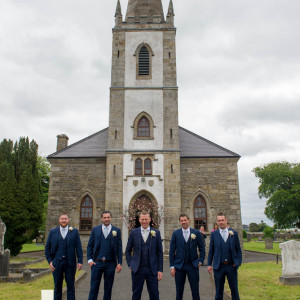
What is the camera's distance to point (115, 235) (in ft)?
22.1

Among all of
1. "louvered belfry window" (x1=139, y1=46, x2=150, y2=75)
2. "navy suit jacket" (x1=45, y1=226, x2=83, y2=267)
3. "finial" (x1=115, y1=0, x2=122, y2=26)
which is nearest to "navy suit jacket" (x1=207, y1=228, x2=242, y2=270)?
"navy suit jacket" (x1=45, y1=226, x2=83, y2=267)

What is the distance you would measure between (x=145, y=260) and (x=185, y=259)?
910 millimetres

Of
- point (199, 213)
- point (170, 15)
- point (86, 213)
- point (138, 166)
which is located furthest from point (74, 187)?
point (170, 15)

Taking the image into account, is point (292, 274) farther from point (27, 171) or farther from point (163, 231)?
point (27, 171)

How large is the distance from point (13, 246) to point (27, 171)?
14.4 ft

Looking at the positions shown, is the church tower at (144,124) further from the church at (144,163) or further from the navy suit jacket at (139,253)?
the navy suit jacket at (139,253)

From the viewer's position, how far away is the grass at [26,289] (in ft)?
26.4

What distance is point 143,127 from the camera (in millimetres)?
21781

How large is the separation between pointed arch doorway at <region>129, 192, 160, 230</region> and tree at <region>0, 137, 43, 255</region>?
5.69 metres

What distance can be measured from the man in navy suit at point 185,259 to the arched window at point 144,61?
17519mm

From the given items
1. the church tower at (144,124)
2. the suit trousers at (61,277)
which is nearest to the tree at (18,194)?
the church tower at (144,124)

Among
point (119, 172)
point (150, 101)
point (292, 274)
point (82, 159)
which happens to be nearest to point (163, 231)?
point (119, 172)

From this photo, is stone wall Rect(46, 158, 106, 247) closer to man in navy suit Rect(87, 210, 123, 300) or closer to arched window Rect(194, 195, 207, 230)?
arched window Rect(194, 195, 207, 230)

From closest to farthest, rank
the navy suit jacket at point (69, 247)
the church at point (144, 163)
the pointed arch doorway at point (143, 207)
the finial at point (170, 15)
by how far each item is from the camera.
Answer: the navy suit jacket at point (69, 247) → the pointed arch doorway at point (143, 207) → the church at point (144, 163) → the finial at point (170, 15)
